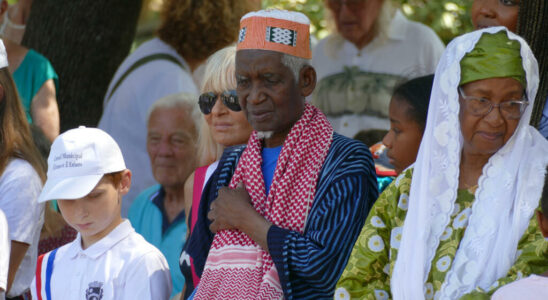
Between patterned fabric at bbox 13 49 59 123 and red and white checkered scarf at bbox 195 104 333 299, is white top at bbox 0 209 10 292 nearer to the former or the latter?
red and white checkered scarf at bbox 195 104 333 299

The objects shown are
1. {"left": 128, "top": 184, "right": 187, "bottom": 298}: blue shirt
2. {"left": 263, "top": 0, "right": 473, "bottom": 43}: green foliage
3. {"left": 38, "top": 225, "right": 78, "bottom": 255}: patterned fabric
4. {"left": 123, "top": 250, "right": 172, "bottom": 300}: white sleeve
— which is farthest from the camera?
{"left": 263, "top": 0, "right": 473, "bottom": 43}: green foliage

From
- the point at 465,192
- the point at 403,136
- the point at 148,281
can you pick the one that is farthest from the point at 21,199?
the point at 465,192

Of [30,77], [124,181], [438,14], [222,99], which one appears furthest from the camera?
[438,14]

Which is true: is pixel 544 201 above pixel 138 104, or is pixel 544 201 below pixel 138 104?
above

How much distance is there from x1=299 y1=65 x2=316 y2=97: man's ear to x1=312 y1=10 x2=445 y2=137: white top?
7.41 feet

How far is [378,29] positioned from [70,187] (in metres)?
3.21

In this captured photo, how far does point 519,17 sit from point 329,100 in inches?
95.9

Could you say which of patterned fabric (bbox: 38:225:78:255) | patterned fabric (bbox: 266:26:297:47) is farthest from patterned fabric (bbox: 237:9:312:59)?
patterned fabric (bbox: 38:225:78:255)

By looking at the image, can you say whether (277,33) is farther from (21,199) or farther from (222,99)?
(21,199)

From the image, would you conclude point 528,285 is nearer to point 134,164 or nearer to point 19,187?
point 19,187

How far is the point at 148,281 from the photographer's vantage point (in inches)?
173

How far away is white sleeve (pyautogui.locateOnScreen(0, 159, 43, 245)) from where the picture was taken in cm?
507

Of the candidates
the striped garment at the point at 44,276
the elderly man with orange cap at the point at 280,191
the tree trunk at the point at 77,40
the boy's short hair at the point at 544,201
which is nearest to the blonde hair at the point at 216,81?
the elderly man with orange cap at the point at 280,191

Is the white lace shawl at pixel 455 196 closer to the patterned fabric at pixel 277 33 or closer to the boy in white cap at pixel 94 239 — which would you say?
the patterned fabric at pixel 277 33
